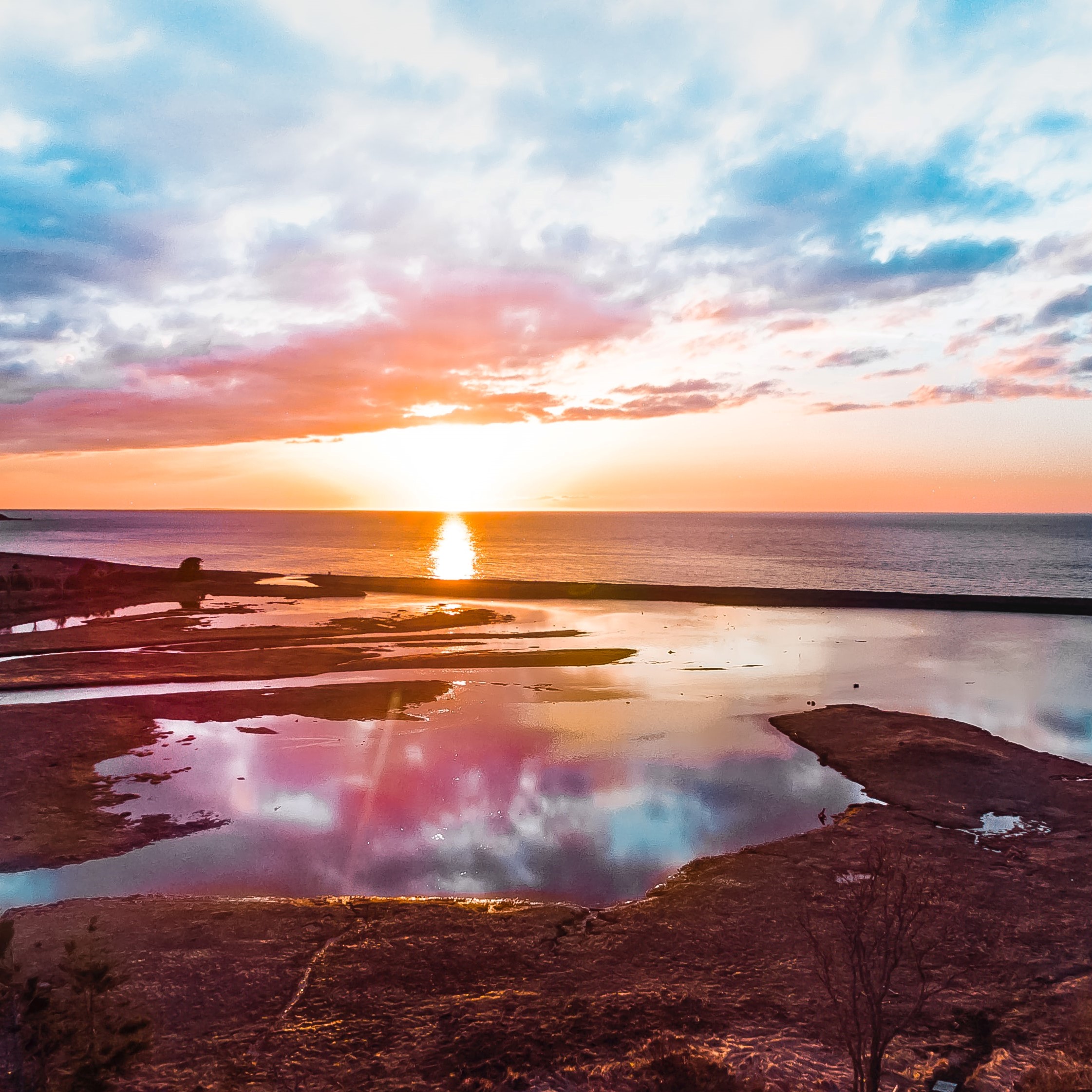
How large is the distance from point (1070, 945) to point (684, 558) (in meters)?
121

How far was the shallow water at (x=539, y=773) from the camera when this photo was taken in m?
15.9

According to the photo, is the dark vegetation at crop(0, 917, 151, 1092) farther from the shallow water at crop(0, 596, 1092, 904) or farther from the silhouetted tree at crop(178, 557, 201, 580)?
the silhouetted tree at crop(178, 557, 201, 580)

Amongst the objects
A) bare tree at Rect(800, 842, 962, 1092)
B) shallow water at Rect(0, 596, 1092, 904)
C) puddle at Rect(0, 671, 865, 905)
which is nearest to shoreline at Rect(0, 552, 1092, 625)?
shallow water at Rect(0, 596, 1092, 904)

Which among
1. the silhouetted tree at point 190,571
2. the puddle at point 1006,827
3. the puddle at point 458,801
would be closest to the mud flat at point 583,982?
the puddle at point 1006,827

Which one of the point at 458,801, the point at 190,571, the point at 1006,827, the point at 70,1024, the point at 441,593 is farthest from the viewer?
the point at 190,571

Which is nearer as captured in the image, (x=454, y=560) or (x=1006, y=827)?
(x=1006, y=827)

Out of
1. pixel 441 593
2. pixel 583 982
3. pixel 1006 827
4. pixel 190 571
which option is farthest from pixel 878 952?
pixel 190 571

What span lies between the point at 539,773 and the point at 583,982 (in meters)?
10.5

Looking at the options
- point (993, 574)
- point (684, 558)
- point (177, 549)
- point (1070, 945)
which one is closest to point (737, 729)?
point (1070, 945)

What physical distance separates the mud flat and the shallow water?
1.41 meters

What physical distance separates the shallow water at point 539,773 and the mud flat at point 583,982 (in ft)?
4.61

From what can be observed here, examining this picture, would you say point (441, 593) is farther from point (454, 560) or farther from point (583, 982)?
point (583, 982)

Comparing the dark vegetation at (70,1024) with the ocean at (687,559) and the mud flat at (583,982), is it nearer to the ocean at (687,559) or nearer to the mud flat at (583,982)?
the mud flat at (583,982)

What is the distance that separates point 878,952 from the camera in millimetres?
11039
